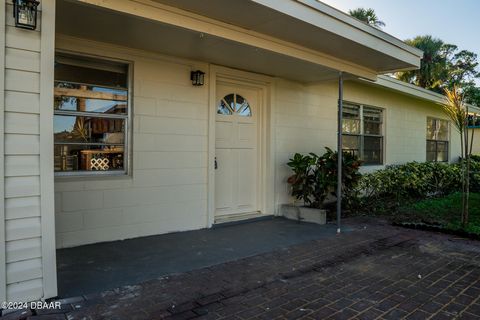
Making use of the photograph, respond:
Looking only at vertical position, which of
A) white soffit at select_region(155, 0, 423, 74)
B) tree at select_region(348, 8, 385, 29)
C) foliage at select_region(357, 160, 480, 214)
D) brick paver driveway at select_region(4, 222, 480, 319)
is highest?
tree at select_region(348, 8, 385, 29)

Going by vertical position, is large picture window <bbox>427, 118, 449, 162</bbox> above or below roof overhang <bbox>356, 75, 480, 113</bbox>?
below

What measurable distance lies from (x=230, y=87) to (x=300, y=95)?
163cm

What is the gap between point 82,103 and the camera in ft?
14.3

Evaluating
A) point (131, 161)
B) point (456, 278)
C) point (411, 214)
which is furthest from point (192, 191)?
point (411, 214)

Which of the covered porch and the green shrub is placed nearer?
the covered porch

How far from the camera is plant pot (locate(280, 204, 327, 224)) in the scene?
5.88 m

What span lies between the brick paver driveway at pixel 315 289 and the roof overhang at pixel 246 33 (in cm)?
250

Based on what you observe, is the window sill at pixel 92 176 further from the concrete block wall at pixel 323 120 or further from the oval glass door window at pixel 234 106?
the concrete block wall at pixel 323 120

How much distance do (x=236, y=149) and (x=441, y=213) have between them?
4.24 metres

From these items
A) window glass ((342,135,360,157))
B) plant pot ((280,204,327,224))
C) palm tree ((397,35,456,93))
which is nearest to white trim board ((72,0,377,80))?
plant pot ((280,204,327,224))

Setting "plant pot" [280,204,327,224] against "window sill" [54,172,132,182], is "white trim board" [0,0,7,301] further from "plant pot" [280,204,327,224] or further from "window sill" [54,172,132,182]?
"plant pot" [280,204,327,224]

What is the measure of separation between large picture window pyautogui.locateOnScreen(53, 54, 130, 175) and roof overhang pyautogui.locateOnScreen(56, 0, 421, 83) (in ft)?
1.37

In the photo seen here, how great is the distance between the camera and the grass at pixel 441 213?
5.75m

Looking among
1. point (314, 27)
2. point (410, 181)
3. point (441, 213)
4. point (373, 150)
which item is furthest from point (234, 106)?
point (410, 181)
